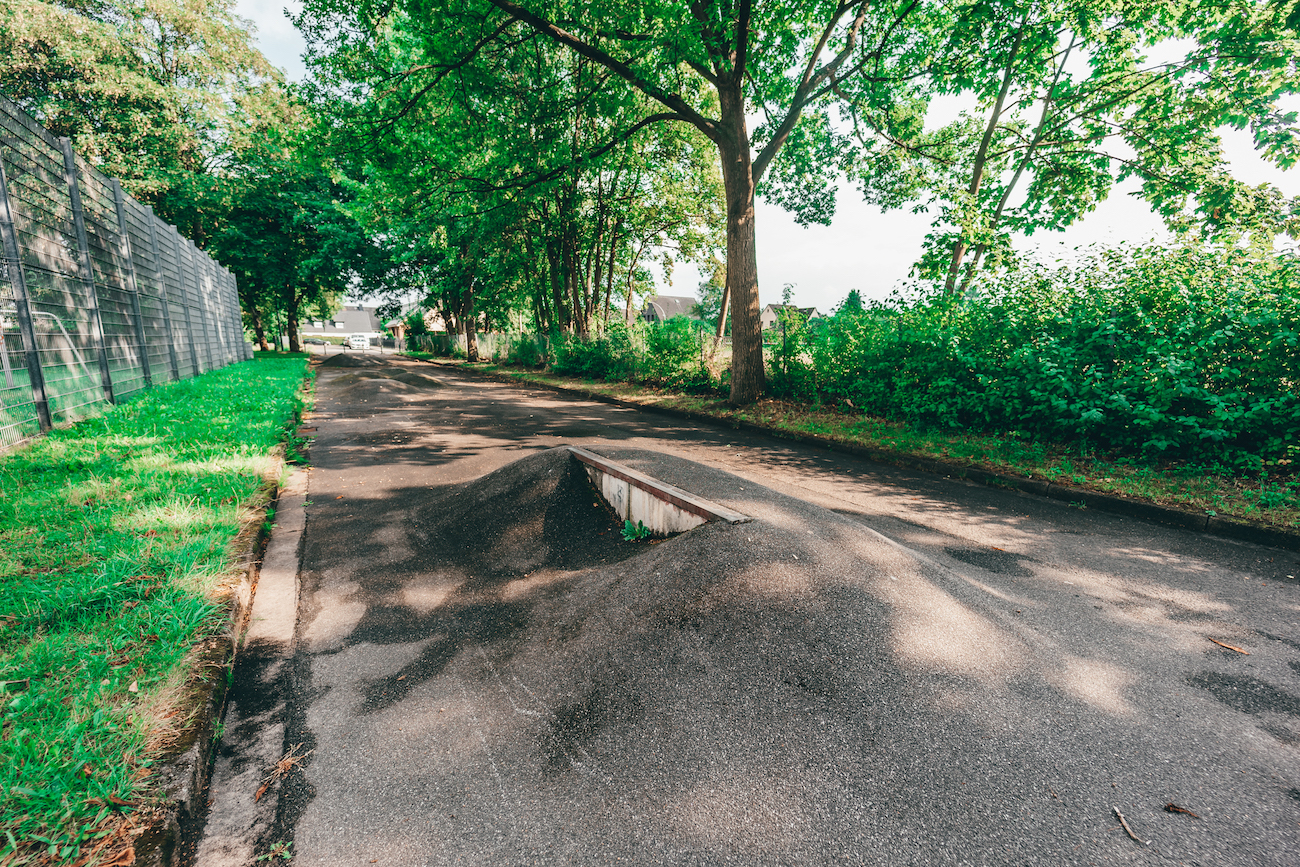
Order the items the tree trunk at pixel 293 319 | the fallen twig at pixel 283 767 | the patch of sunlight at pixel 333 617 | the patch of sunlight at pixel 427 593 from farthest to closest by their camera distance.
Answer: the tree trunk at pixel 293 319 < the patch of sunlight at pixel 427 593 < the patch of sunlight at pixel 333 617 < the fallen twig at pixel 283 767

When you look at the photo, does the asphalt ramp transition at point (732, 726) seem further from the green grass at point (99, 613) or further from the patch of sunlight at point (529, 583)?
the green grass at point (99, 613)

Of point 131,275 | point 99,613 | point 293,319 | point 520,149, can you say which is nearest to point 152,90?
point 293,319

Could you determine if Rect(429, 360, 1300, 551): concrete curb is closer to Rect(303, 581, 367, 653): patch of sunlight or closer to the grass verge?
the grass verge

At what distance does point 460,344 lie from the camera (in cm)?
3459

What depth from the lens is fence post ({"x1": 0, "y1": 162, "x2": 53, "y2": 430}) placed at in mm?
5105

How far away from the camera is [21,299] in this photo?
5238mm

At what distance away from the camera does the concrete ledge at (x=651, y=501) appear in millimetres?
3549

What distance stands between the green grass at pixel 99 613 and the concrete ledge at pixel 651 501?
8.60 ft

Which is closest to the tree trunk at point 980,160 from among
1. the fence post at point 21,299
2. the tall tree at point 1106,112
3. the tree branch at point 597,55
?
the tall tree at point 1106,112

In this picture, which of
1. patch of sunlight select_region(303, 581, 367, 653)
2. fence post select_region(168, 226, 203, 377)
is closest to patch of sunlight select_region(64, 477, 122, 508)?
patch of sunlight select_region(303, 581, 367, 653)

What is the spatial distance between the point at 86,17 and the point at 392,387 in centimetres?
2339

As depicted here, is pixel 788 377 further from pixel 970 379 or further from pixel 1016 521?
pixel 1016 521

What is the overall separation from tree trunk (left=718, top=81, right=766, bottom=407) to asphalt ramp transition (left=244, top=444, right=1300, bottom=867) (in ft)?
23.2

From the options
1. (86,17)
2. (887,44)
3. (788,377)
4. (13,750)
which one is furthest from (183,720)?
(86,17)
